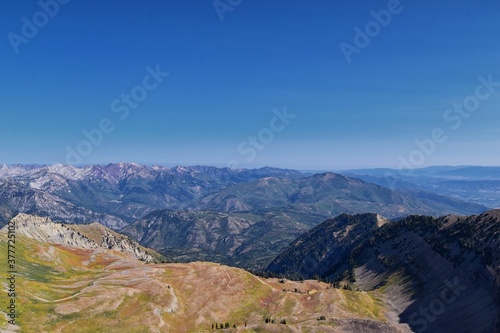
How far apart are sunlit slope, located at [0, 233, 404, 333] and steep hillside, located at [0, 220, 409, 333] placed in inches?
11.6

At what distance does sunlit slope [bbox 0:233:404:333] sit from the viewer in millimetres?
114175

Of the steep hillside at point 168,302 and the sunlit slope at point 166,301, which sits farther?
the sunlit slope at point 166,301

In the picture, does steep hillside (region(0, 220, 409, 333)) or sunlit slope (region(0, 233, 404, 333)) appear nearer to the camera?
steep hillside (region(0, 220, 409, 333))

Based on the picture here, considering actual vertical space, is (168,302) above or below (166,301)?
below

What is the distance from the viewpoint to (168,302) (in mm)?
139250

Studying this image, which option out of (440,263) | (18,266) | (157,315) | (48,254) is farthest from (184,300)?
(440,263)

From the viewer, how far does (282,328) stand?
126m

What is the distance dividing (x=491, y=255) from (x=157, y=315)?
481 ft

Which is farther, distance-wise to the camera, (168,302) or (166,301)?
(166,301)

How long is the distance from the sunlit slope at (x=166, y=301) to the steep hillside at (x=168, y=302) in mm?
295

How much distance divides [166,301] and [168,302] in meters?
0.89

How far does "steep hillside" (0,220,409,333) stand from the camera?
4478 inches

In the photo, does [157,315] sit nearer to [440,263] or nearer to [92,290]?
[92,290]

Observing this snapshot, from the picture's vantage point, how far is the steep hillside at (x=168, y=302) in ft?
373
